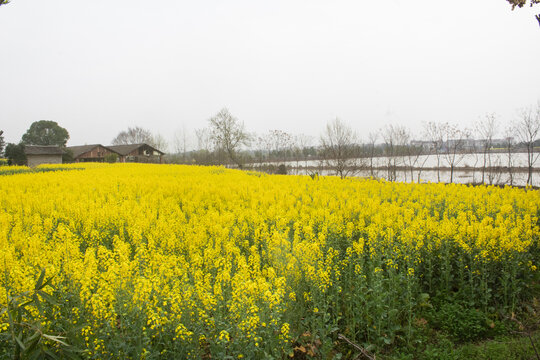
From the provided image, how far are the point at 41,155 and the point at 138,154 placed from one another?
14494 mm

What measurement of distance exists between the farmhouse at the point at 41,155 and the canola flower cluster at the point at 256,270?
44.8 meters

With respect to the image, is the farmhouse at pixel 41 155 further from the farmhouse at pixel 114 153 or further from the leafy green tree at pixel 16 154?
the farmhouse at pixel 114 153

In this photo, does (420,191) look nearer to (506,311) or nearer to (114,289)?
(506,311)

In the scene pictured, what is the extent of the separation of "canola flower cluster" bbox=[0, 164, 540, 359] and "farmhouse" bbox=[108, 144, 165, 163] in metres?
45.0

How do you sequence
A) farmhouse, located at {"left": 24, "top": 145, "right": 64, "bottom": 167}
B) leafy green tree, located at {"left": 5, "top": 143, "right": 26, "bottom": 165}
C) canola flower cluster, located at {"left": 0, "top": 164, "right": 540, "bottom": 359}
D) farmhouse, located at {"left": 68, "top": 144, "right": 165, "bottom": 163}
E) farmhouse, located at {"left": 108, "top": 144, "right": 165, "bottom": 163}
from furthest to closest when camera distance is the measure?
farmhouse, located at {"left": 68, "top": 144, "right": 165, "bottom": 163}, farmhouse, located at {"left": 108, "top": 144, "right": 165, "bottom": 163}, farmhouse, located at {"left": 24, "top": 145, "right": 64, "bottom": 167}, leafy green tree, located at {"left": 5, "top": 143, "right": 26, "bottom": 165}, canola flower cluster, located at {"left": 0, "top": 164, "right": 540, "bottom": 359}

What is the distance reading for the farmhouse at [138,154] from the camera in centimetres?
5262

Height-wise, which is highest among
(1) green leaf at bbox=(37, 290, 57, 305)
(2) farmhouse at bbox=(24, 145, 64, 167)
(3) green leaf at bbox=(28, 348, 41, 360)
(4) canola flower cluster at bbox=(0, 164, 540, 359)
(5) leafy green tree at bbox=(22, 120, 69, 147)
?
(5) leafy green tree at bbox=(22, 120, 69, 147)

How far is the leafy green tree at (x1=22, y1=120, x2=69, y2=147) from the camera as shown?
73062mm

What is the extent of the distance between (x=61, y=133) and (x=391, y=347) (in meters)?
89.1

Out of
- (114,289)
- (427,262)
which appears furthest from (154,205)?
(427,262)

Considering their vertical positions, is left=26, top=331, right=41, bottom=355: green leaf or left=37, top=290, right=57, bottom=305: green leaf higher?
left=37, top=290, right=57, bottom=305: green leaf

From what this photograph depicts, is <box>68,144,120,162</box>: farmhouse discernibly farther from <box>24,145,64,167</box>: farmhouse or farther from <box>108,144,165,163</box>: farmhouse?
<box>24,145,64,167</box>: farmhouse

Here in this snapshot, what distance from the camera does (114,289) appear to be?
3340mm

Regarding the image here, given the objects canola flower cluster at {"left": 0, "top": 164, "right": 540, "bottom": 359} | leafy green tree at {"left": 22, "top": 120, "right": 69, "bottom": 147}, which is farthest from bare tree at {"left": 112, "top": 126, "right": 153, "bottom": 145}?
canola flower cluster at {"left": 0, "top": 164, "right": 540, "bottom": 359}
